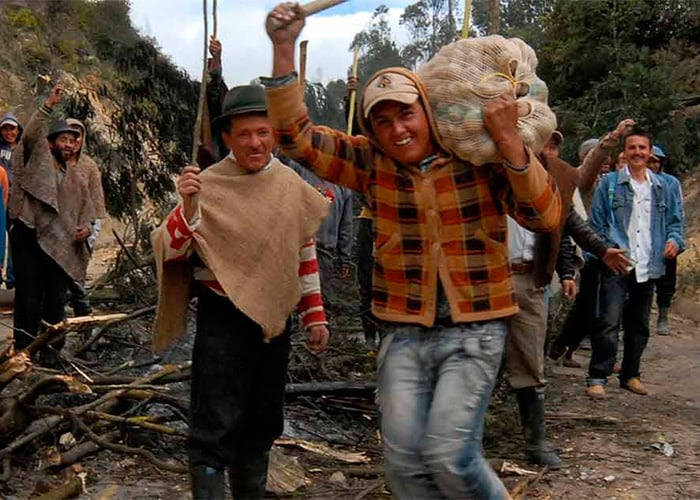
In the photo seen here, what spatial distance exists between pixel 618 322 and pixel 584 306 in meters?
0.91

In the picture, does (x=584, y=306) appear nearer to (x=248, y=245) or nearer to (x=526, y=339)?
(x=526, y=339)

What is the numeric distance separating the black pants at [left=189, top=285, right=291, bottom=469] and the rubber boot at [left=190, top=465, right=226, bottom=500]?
25mm

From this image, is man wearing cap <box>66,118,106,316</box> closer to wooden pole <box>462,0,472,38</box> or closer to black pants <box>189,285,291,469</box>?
black pants <box>189,285,291,469</box>

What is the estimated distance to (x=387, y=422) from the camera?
3.07 metres

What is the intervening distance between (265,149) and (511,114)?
3.42ft

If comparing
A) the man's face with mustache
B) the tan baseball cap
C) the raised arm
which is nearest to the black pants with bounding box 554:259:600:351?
the man's face with mustache

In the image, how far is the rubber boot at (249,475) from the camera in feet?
12.1

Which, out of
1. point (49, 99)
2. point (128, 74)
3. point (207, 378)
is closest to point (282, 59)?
point (207, 378)

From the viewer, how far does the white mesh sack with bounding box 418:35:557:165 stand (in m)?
3.06

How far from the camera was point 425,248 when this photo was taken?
3.16m

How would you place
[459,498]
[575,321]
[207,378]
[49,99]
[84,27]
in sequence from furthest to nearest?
[84,27]
[575,321]
[49,99]
[207,378]
[459,498]

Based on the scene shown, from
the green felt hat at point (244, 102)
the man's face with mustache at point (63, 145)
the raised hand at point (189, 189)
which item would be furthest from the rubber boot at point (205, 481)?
the man's face with mustache at point (63, 145)

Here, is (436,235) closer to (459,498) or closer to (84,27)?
(459,498)

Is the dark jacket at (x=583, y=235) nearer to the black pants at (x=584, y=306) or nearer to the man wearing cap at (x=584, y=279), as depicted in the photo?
the man wearing cap at (x=584, y=279)
